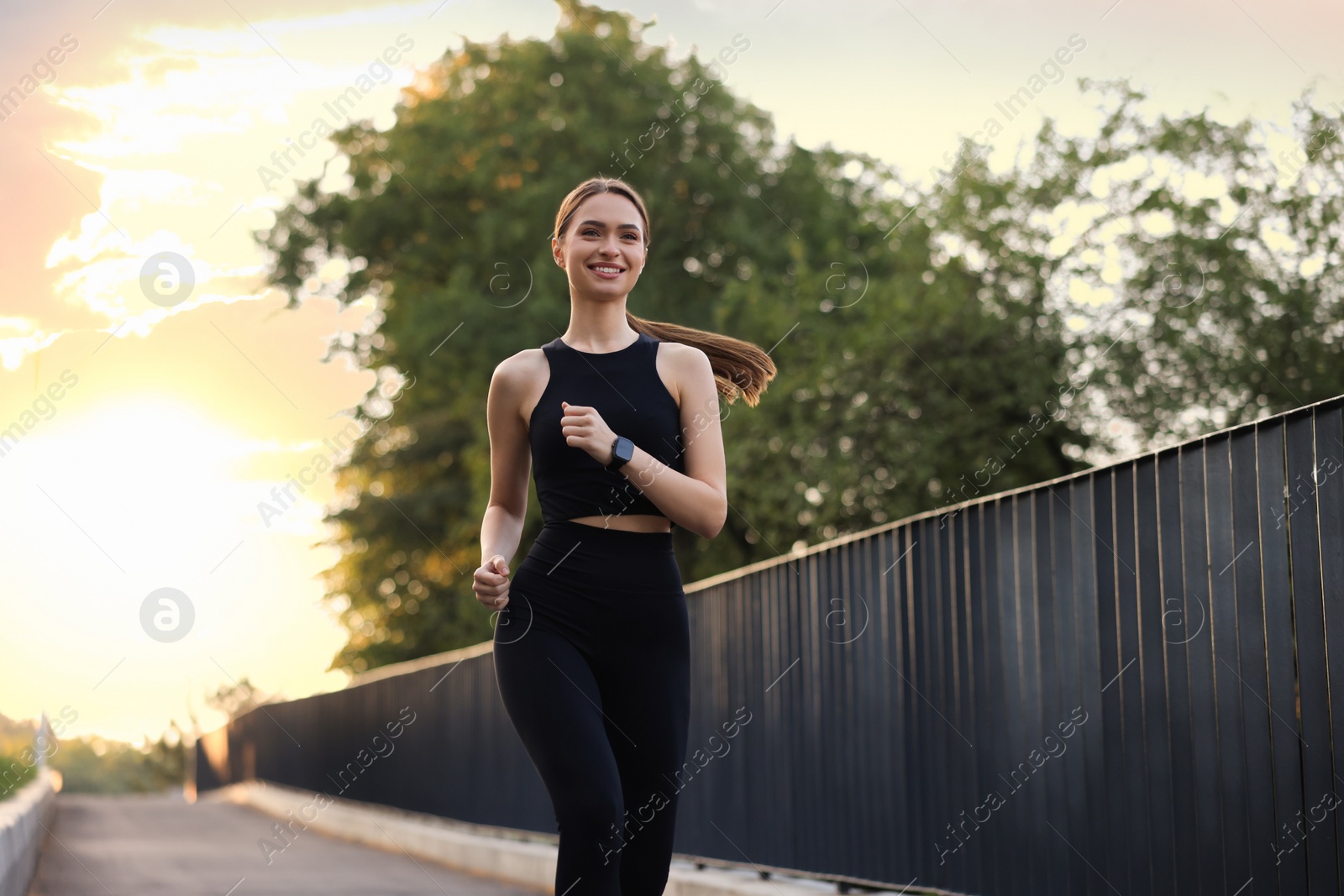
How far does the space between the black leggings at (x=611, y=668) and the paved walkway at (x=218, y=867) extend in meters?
6.37

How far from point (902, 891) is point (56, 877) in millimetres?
6421

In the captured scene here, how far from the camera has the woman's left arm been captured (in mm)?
3457

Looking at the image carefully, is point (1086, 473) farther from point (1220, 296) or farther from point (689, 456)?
point (1220, 296)

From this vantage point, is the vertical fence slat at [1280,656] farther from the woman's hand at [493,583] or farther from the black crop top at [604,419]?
the woman's hand at [493,583]

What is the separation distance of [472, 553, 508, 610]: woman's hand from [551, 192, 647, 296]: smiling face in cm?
77

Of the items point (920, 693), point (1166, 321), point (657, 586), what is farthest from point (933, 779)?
point (1166, 321)

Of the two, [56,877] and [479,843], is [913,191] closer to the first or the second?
[479,843]

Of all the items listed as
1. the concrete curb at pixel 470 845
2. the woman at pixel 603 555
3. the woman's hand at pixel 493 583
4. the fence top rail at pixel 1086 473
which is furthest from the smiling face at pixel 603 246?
the concrete curb at pixel 470 845

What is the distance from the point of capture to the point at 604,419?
3723 millimetres

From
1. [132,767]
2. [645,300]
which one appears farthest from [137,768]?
Result: [645,300]

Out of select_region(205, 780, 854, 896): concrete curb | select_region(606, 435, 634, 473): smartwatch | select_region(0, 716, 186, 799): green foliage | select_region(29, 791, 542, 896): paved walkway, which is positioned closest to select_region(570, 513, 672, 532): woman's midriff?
select_region(606, 435, 634, 473): smartwatch

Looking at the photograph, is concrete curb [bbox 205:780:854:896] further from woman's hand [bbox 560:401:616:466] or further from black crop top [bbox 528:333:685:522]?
woman's hand [bbox 560:401:616:466]

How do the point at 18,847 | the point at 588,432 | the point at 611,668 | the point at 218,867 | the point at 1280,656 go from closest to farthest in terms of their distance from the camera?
the point at 588,432 < the point at 611,668 < the point at 1280,656 < the point at 18,847 < the point at 218,867

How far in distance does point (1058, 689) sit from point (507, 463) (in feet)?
8.07
